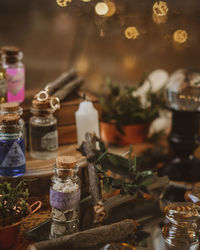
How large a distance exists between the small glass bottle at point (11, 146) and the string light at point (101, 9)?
1.43 ft

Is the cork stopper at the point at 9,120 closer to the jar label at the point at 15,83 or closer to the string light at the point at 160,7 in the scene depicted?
the jar label at the point at 15,83

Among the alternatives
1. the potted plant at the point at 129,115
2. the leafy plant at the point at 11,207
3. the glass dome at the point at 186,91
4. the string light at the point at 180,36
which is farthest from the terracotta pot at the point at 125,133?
the leafy plant at the point at 11,207

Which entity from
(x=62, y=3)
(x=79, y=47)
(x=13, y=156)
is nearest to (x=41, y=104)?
(x=13, y=156)

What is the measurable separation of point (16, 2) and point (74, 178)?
116cm

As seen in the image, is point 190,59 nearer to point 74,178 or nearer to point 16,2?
point 16,2

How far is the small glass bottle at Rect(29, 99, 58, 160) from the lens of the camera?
39.3 inches

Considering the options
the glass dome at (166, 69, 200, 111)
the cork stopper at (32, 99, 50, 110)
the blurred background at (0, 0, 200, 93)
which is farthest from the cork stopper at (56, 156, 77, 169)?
the blurred background at (0, 0, 200, 93)

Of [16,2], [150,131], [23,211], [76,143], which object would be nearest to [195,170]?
[150,131]

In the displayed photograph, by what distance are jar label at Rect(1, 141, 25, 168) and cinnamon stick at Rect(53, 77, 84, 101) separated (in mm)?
288

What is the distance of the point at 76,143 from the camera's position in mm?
1179

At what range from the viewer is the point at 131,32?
1.11 metres

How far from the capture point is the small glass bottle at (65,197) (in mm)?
811

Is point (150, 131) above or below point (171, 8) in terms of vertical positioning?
below

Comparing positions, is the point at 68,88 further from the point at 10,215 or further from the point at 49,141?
the point at 10,215
